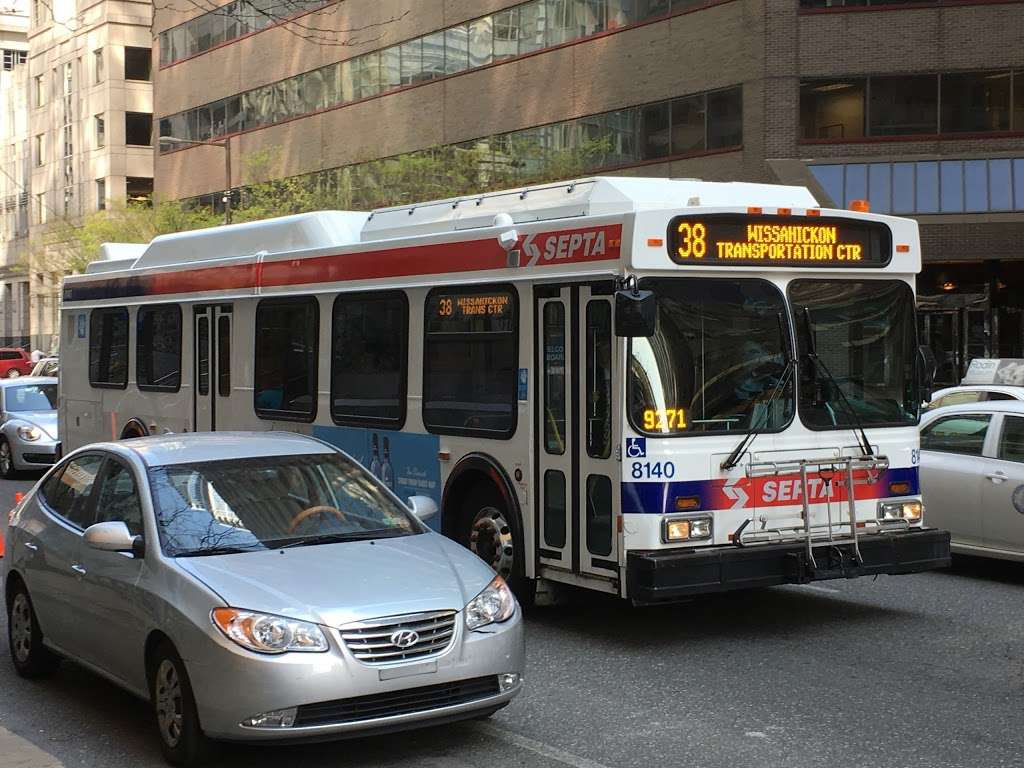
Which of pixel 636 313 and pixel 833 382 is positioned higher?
pixel 636 313

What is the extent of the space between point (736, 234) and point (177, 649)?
4.81m

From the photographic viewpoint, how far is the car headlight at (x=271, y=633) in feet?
20.0

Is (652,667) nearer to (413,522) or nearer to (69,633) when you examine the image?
(413,522)

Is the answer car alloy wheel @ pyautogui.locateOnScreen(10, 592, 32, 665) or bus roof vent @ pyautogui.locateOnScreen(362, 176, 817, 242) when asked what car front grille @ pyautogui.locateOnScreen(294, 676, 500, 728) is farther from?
bus roof vent @ pyautogui.locateOnScreen(362, 176, 817, 242)

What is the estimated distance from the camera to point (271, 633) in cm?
613

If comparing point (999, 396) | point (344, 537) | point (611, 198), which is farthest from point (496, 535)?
point (999, 396)

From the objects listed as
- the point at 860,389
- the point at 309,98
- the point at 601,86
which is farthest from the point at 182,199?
the point at 860,389

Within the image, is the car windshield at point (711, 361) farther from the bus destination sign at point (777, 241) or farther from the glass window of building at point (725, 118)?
the glass window of building at point (725, 118)

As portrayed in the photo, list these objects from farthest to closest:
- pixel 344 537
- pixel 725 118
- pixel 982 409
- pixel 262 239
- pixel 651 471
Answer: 1. pixel 725 118
2. pixel 262 239
3. pixel 982 409
4. pixel 651 471
5. pixel 344 537

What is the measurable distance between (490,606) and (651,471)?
8.35 feet

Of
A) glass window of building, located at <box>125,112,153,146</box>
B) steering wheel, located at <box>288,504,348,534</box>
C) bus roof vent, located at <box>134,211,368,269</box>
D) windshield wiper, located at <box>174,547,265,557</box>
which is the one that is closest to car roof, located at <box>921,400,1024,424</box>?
bus roof vent, located at <box>134,211,368,269</box>

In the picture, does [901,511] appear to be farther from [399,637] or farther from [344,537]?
[399,637]

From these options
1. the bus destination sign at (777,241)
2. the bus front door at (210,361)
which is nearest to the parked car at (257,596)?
the bus destination sign at (777,241)

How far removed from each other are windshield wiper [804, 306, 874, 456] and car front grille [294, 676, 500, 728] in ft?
13.4
